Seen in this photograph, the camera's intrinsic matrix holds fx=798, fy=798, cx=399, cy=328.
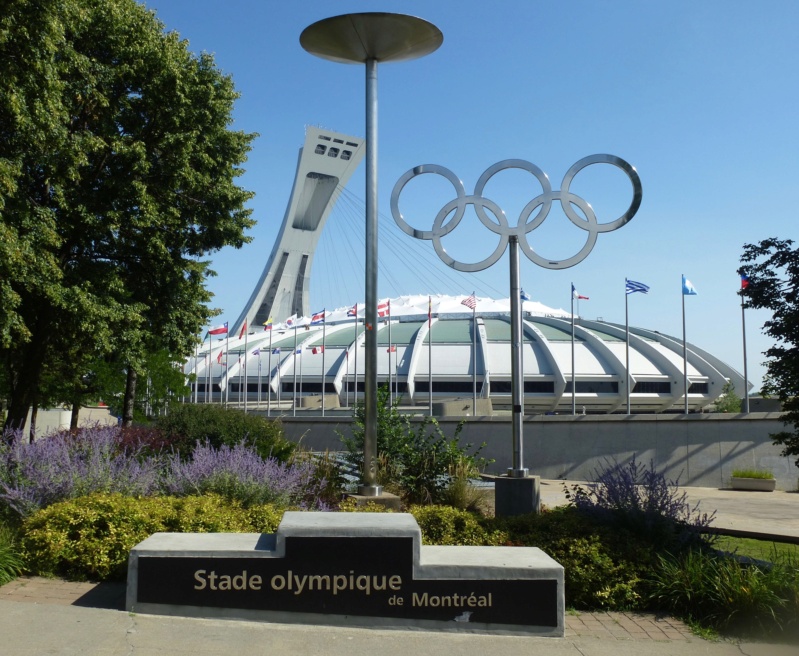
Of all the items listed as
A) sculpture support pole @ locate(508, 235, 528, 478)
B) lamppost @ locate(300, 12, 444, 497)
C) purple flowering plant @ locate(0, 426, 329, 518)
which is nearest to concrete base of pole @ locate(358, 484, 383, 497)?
lamppost @ locate(300, 12, 444, 497)

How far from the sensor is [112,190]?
1753cm

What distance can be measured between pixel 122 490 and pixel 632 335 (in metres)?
52.5

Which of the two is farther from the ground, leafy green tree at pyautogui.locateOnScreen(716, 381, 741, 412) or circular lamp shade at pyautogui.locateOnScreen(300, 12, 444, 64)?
circular lamp shade at pyautogui.locateOnScreen(300, 12, 444, 64)

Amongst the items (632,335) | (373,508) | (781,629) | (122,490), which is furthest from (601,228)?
(632,335)

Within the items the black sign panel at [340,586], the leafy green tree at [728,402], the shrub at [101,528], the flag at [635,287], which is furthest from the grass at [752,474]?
the leafy green tree at [728,402]

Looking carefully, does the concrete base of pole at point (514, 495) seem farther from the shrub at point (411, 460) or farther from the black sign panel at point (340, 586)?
the black sign panel at point (340, 586)

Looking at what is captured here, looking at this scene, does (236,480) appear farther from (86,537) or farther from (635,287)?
(635,287)

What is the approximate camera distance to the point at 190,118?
1878 cm

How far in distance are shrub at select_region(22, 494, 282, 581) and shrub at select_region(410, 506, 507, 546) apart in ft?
5.63

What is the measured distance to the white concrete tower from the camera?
7950 centimetres

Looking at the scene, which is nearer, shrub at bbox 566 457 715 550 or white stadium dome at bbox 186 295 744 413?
shrub at bbox 566 457 715 550

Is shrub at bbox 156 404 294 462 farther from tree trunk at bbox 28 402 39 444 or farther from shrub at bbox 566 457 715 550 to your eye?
shrub at bbox 566 457 715 550

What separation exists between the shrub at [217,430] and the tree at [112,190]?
3.14 m

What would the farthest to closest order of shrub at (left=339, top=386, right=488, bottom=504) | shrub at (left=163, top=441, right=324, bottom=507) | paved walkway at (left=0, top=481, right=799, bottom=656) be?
shrub at (left=339, top=386, right=488, bottom=504)
shrub at (left=163, top=441, right=324, bottom=507)
paved walkway at (left=0, top=481, right=799, bottom=656)
